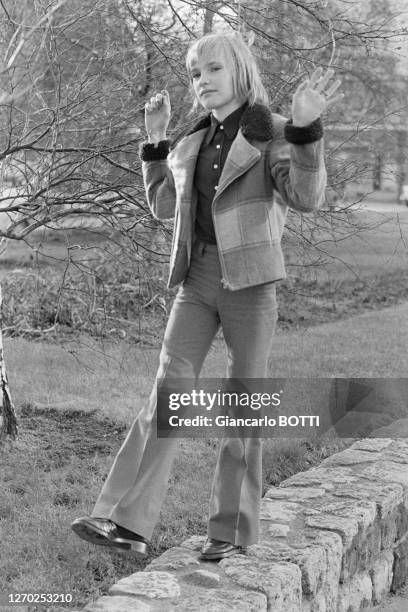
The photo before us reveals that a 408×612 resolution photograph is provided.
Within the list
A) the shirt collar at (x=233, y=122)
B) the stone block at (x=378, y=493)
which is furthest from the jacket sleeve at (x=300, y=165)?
the stone block at (x=378, y=493)

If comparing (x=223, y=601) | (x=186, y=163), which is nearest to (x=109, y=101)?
(x=186, y=163)

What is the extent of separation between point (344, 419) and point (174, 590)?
3181 millimetres

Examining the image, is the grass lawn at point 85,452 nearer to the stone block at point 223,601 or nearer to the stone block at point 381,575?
the stone block at point 223,601

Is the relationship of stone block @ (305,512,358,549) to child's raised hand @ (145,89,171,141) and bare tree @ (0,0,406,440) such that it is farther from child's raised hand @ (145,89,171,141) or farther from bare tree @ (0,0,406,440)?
child's raised hand @ (145,89,171,141)

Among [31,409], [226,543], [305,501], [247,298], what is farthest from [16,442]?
[247,298]

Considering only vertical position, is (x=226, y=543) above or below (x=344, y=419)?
below

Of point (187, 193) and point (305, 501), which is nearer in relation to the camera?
point (187, 193)

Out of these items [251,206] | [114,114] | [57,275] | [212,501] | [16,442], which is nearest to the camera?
[251,206]

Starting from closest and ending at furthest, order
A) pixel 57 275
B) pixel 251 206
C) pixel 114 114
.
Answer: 1. pixel 251 206
2. pixel 114 114
3. pixel 57 275

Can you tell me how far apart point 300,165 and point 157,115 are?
71cm

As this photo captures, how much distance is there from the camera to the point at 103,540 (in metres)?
3.07

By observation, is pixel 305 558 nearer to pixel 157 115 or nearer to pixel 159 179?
pixel 159 179

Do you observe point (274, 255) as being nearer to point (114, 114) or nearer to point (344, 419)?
point (114, 114)

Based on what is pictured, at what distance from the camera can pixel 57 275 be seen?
9875mm
